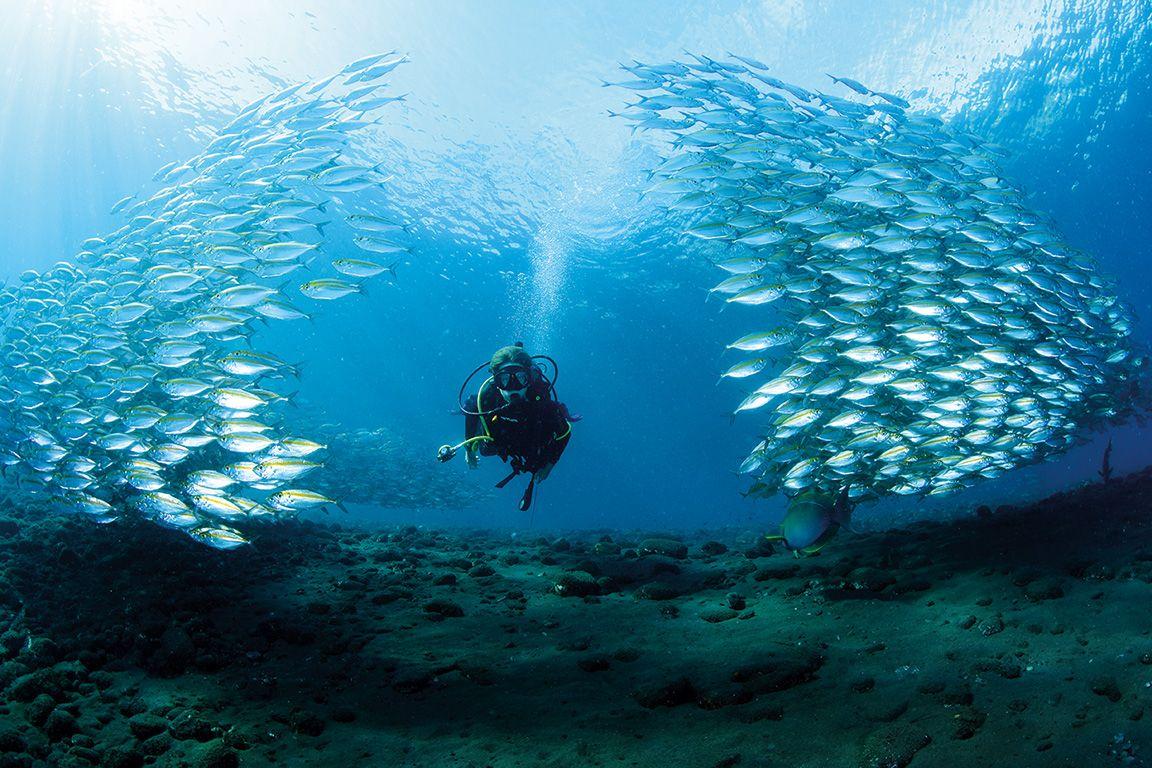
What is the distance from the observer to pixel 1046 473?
3638 cm

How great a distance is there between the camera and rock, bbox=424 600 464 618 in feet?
18.7

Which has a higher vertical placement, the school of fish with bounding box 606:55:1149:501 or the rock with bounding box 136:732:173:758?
the school of fish with bounding box 606:55:1149:501

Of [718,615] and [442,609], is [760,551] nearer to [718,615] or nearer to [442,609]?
[718,615]

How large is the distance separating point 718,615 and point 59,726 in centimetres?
497

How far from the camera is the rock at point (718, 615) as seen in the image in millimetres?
5352

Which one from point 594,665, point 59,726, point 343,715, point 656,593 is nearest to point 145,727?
point 59,726

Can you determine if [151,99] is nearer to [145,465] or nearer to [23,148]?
[23,148]

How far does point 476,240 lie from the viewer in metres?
31.7

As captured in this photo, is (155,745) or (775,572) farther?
(775,572)

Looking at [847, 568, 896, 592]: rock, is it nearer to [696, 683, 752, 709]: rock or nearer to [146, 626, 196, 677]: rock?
[696, 683, 752, 709]: rock

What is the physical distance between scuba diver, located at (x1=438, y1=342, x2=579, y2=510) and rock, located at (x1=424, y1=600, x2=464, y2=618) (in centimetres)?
124

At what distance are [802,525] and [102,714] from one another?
21.0 feet

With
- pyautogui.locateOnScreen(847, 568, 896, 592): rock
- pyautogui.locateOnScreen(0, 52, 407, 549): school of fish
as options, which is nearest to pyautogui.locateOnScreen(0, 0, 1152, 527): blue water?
pyautogui.locateOnScreen(847, 568, 896, 592): rock

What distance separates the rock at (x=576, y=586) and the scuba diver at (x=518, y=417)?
111 cm
